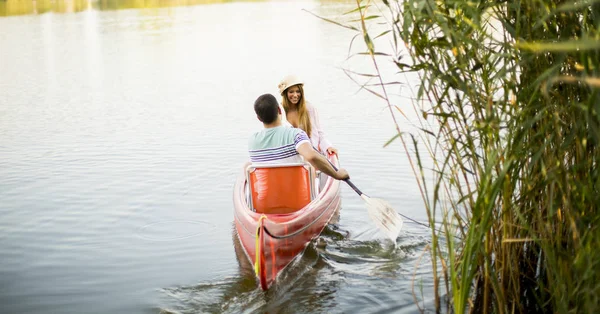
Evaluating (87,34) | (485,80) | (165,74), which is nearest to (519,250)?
(485,80)

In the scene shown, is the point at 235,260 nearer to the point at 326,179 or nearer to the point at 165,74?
the point at 326,179

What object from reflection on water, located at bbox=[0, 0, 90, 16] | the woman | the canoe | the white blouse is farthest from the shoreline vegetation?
reflection on water, located at bbox=[0, 0, 90, 16]

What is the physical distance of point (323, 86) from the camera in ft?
52.4

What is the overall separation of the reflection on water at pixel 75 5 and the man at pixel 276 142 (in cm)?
Result: 3572

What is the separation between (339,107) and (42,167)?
5378 millimetres

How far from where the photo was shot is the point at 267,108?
19.3 feet

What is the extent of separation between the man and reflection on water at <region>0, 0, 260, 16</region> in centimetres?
3572

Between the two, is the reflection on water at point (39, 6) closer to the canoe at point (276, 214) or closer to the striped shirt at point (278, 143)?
the canoe at point (276, 214)

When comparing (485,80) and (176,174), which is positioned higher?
(485,80)

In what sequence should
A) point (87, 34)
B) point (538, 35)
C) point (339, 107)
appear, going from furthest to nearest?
point (87, 34) < point (339, 107) < point (538, 35)

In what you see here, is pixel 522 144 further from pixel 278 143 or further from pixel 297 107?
pixel 297 107

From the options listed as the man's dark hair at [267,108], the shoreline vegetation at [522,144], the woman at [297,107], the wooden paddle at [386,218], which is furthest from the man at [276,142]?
the shoreline vegetation at [522,144]

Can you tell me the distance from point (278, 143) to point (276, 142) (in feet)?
0.06

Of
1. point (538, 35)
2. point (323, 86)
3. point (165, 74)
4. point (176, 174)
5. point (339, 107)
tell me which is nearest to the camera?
point (538, 35)
